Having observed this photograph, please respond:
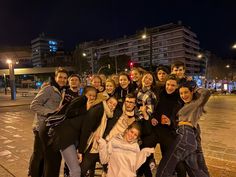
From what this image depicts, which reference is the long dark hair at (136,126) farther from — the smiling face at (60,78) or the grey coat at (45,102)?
the smiling face at (60,78)

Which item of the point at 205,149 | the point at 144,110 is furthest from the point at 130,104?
the point at 205,149

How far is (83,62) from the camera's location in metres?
53.8

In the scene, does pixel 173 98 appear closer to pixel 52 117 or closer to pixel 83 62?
pixel 52 117

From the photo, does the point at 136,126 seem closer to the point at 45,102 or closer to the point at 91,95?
the point at 91,95

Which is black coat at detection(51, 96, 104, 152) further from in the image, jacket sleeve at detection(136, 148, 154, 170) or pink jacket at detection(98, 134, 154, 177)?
jacket sleeve at detection(136, 148, 154, 170)

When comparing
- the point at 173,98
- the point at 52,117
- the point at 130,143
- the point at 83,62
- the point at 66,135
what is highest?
the point at 83,62

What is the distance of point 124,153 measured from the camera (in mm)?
3004

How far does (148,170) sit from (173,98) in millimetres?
1154

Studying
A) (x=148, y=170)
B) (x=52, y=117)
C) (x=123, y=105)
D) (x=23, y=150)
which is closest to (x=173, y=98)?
(x=123, y=105)

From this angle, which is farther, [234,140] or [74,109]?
[234,140]

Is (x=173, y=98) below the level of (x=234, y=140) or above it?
above

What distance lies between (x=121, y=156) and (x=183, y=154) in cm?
81

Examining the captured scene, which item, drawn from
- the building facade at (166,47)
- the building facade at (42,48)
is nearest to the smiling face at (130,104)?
the building facade at (166,47)

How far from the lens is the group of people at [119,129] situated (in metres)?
2.84
